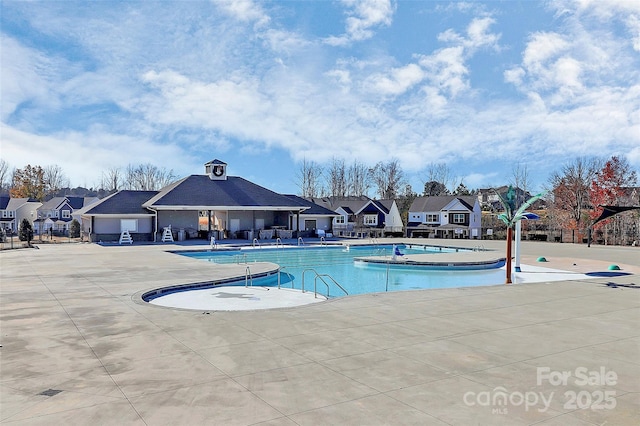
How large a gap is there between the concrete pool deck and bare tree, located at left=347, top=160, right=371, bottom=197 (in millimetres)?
60140

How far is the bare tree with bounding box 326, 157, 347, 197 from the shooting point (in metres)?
69.2

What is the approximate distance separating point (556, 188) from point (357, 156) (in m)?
30.4

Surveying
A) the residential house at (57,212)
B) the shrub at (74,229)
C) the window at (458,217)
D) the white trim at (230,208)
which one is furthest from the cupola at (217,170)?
the window at (458,217)

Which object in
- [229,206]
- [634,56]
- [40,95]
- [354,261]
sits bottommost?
[354,261]

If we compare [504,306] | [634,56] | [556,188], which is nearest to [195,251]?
[504,306]

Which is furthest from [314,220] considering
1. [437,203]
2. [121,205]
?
[437,203]

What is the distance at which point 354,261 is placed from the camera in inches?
869

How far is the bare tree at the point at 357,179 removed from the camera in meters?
69.8

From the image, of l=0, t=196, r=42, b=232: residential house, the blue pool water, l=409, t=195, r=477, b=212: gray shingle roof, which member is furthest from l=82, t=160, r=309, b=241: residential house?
l=0, t=196, r=42, b=232: residential house

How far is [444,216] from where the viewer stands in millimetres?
49875

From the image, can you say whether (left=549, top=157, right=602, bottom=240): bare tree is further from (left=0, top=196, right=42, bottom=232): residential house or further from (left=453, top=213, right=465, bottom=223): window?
(left=0, top=196, right=42, bottom=232): residential house

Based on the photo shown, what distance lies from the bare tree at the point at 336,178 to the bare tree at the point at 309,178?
1708mm

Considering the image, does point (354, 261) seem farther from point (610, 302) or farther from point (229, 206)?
point (229, 206)

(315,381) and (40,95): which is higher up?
(40,95)
